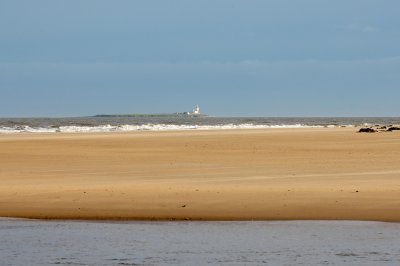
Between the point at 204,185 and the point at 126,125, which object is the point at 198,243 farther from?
the point at 126,125

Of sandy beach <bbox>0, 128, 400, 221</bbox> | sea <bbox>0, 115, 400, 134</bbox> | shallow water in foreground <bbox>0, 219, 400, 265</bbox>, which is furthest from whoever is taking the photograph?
sea <bbox>0, 115, 400, 134</bbox>

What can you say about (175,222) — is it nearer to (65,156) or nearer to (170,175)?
(170,175)

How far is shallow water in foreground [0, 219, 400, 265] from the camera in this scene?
1199 centimetres

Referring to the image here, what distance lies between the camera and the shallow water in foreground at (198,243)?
1199 cm

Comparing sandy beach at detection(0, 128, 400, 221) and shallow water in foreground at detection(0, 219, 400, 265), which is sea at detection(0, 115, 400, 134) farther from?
shallow water in foreground at detection(0, 219, 400, 265)

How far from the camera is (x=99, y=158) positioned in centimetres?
3039

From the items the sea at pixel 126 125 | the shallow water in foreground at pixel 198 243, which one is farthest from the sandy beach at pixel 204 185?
the sea at pixel 126 125

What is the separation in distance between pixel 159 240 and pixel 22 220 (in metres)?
3.60

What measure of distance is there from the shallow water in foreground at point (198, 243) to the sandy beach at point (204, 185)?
1.00m

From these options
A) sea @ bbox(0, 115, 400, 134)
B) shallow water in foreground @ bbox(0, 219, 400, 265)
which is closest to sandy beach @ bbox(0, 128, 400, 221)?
shallow water in foreground @ bbox(0, 219, 400, 265)

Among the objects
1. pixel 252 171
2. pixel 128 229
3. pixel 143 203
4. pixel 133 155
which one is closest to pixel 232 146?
pixel 133 155

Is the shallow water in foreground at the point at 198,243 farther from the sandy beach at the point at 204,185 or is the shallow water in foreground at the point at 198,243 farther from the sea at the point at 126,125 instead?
the sea at the point at 126,125

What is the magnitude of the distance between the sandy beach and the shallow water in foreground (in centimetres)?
100

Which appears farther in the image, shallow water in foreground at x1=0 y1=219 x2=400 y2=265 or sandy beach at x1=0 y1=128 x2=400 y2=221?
sandy beach at x1=0 y1=128 x2=400 y2=221
